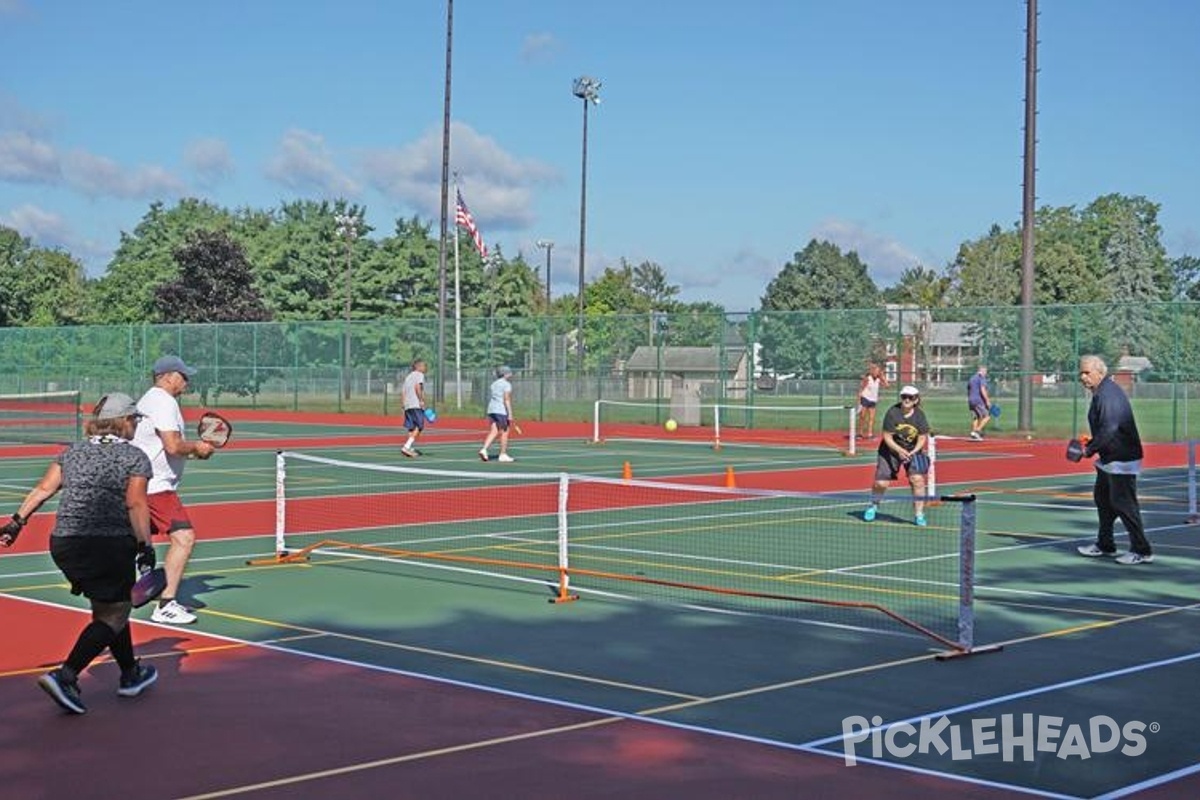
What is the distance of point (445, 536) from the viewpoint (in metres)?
17.9

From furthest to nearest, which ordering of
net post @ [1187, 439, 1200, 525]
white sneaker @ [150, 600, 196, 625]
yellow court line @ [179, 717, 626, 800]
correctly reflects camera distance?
1. net post @ [1187, 439, 1200, 525]
2. white sneaker @ [150, 600, 196, 625]
3. yellow court line @ [179, 717, 626, 800]

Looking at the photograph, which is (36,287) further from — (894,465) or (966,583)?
(966,583)

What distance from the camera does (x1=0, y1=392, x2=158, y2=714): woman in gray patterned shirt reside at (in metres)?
8.82

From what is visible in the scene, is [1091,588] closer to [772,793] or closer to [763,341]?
[772,793]

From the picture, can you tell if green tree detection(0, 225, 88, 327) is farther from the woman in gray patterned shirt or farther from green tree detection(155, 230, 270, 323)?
the woman in gray patterned shirt

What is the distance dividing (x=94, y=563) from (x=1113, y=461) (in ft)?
34.0

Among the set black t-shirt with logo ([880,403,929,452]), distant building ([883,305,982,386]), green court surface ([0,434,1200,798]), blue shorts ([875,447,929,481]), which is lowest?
green court surface ([0,434,1200,798])

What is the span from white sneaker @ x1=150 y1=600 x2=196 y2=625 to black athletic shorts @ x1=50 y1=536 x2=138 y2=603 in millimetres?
3032

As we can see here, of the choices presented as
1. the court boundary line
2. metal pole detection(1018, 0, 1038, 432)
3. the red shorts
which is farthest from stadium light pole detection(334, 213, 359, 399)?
the court boundary line

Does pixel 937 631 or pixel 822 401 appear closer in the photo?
pixel 937 631

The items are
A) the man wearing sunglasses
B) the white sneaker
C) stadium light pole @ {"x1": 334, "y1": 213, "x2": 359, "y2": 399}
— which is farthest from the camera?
stadium light pole @ {"x1": 334, "y1": 213, "x2": 359, "y2": 399}

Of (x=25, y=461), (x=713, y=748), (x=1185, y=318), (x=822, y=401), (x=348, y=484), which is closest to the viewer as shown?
(x=713, y=748)

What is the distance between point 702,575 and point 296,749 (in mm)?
7158

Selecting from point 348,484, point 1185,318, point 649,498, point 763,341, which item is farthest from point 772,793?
point 763,341
